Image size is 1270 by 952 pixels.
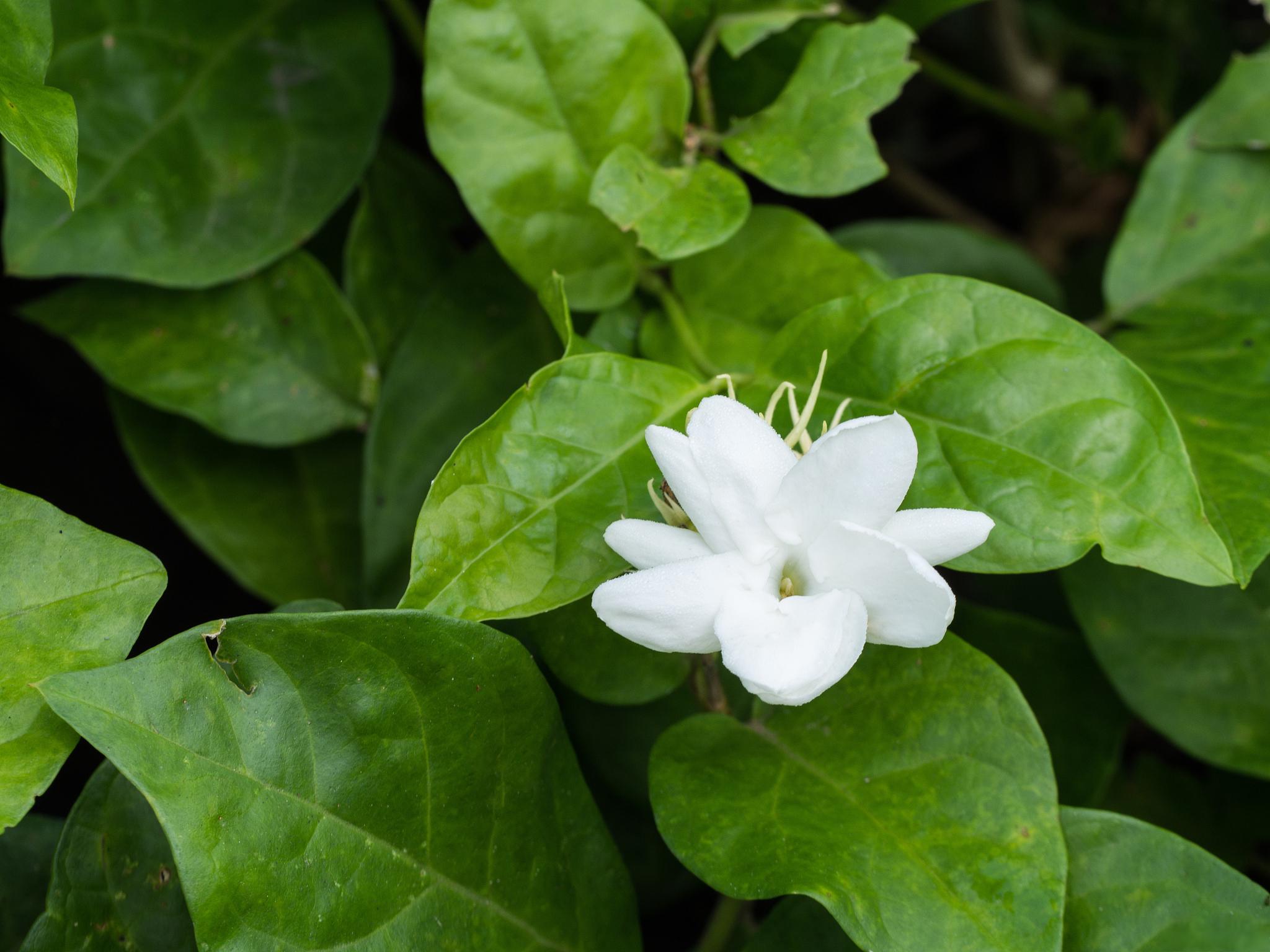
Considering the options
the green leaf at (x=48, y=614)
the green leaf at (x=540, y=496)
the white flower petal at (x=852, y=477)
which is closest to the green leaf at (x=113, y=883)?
the green leaf at (x=48, y=614)

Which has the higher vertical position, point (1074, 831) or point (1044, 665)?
point (1074, 831)

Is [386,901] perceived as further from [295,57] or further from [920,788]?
[295,57]

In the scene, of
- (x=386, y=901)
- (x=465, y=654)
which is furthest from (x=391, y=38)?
(x=386, y=901)

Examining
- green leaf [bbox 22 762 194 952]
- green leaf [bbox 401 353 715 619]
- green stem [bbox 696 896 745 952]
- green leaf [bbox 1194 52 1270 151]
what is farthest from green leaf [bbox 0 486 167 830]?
green leaf [bbox 1194 52 1270 151]

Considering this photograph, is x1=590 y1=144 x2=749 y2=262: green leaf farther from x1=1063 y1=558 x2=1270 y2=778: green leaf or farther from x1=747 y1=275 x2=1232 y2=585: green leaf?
x1=1063 y1=558 x2=1270 y2=778: green leaf

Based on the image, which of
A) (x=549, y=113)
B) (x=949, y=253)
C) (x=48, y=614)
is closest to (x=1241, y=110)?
(x=949, y=253)
